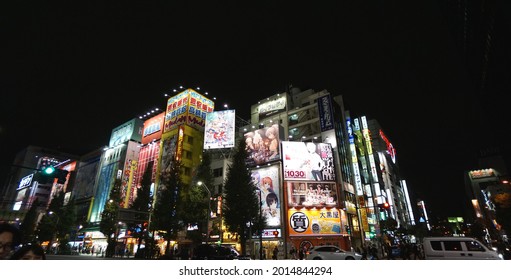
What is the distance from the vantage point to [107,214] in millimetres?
35062

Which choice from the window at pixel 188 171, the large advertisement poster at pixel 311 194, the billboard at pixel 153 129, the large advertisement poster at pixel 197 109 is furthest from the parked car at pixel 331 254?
the billboard at pixel 153 129

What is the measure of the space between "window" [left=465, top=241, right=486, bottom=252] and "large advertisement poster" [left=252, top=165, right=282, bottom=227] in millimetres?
20747

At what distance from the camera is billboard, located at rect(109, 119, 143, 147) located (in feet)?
186

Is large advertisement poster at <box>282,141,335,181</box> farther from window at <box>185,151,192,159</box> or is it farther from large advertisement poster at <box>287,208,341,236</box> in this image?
window at <box>185,151,192,159</box>

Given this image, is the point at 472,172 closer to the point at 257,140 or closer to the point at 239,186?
the point at 257,140

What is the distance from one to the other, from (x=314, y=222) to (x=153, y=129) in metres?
39.3

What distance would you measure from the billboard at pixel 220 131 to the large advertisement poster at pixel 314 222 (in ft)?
45.3

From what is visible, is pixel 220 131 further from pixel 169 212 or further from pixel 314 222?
pixel 314 222

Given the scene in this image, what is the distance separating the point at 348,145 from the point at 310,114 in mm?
8457

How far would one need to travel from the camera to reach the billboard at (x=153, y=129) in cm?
5198

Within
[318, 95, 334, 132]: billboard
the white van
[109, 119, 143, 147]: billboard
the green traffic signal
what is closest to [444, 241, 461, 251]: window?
the white van

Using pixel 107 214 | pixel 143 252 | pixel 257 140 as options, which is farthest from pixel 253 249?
pixel 107 214

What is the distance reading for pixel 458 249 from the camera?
1084 centimetres

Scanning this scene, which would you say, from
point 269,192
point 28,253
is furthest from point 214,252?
point 269,192
